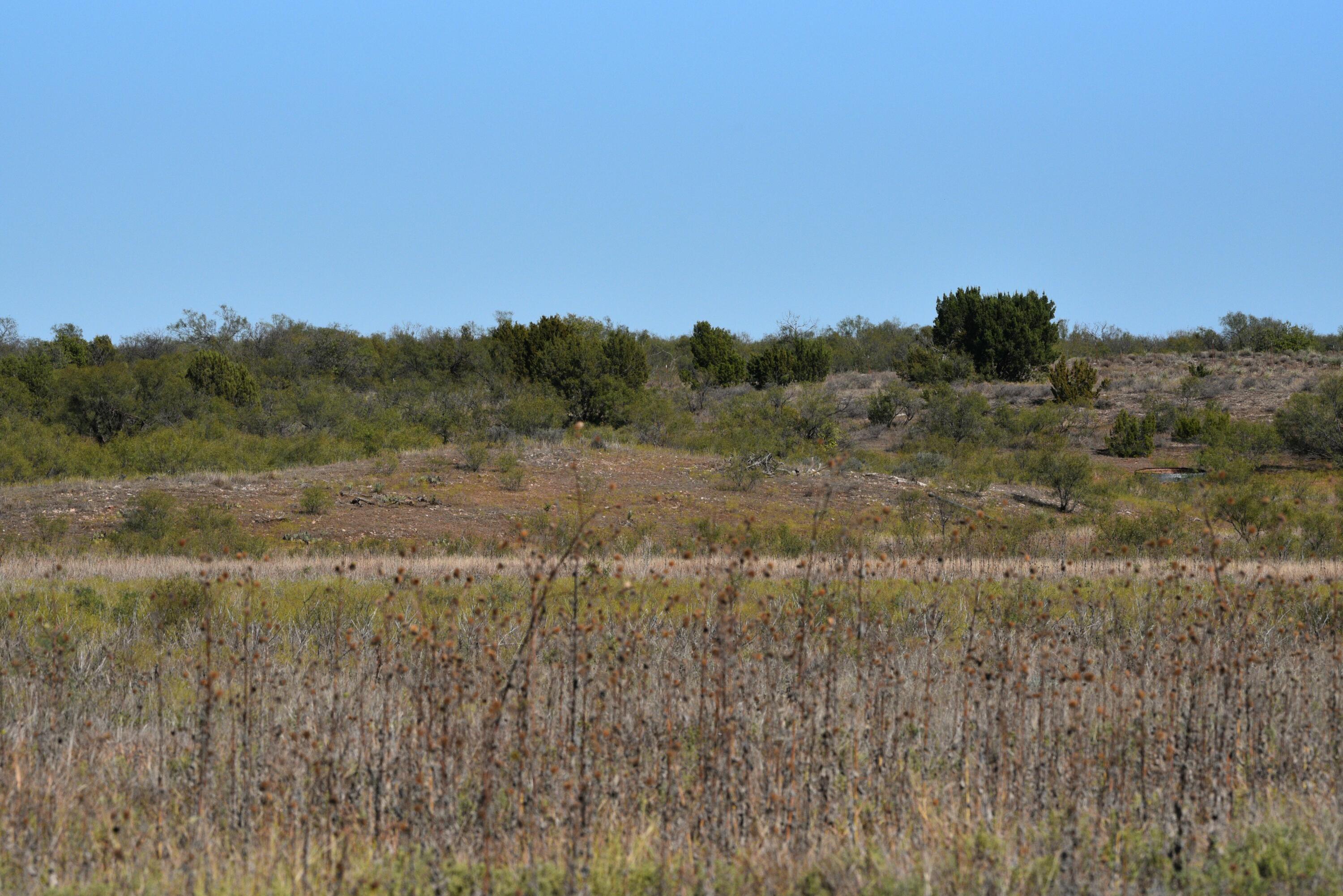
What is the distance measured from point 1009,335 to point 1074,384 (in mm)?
8705

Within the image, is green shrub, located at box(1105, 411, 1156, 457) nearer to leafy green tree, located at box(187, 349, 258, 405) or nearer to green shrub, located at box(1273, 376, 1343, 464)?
green shrub, located at box(1273, 376, 1343, 464)

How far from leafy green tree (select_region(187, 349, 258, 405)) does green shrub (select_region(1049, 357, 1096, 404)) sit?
2902 centimetres

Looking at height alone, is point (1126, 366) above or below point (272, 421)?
above

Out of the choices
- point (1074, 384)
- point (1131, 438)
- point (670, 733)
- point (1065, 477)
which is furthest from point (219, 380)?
point (670, 733)

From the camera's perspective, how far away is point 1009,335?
50.7m

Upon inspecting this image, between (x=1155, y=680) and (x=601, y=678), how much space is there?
3.64m

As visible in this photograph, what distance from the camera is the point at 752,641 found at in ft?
30.6

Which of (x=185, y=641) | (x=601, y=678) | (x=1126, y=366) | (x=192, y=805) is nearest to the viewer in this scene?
(x=192, y=805)

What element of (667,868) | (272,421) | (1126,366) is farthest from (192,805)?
(1126,366)

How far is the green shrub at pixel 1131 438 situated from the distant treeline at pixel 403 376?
13.4 m

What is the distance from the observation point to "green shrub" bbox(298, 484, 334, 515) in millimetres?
20719

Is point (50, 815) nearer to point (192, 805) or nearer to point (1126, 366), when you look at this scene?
point (192, 805)

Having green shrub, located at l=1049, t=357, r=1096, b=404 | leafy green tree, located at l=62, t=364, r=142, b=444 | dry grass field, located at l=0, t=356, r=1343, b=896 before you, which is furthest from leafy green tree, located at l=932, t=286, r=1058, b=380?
dry grass field, located at l=0, t=356, r=1343, b=896

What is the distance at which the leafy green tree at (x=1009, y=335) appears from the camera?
5053cm
